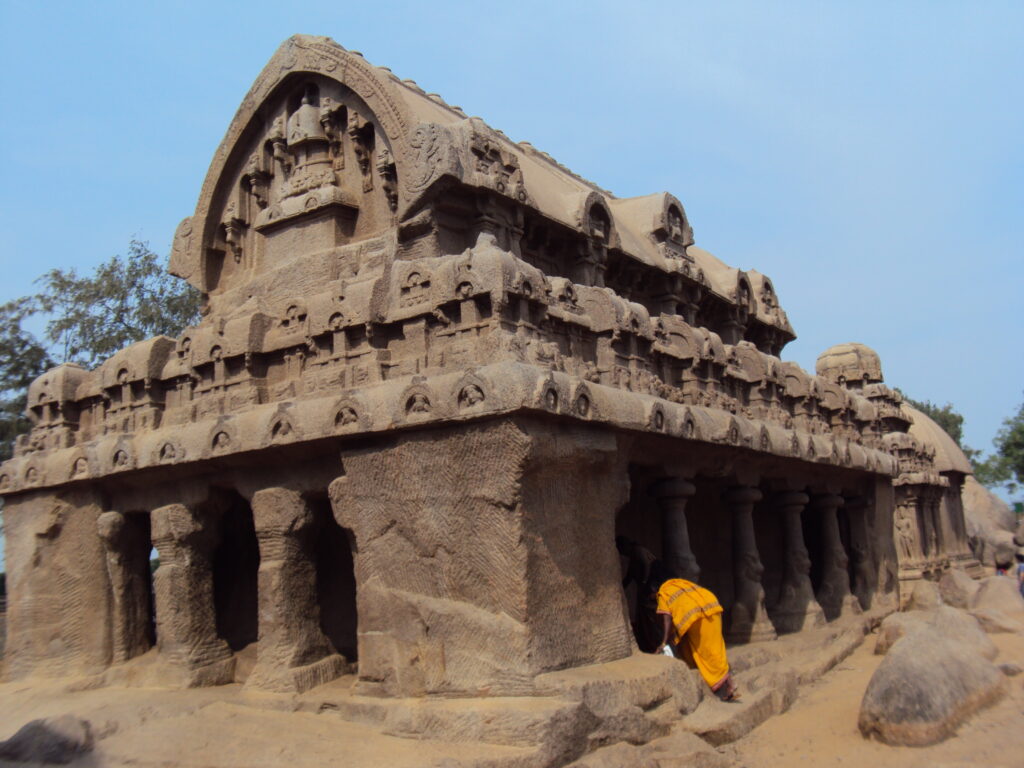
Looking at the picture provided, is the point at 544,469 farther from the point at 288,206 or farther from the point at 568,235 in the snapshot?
the point at 288,206

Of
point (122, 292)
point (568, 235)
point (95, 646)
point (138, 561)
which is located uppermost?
point (122, 292)

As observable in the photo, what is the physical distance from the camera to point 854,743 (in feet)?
24.8

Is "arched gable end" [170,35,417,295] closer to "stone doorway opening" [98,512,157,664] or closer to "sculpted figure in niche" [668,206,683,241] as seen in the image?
"stone doorway opening" [98,512,157,664]

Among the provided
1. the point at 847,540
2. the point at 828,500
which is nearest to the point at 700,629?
the point at 828,500

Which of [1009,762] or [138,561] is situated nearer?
[1009,762]

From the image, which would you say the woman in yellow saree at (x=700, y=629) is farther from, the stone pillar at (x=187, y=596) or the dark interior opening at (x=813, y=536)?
the dark interior opening at (x=813, y=536)

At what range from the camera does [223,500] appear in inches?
365

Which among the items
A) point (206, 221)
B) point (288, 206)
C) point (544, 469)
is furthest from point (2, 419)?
point (544, 469)

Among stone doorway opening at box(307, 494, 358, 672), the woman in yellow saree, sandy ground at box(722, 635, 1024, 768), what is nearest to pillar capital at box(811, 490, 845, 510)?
sandy ground at box(722, 635, 1024, 768)

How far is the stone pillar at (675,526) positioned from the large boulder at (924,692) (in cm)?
221

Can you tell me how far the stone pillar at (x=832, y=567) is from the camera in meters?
13.6

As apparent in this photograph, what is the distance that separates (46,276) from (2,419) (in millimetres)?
3694

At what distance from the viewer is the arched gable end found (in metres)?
9.55

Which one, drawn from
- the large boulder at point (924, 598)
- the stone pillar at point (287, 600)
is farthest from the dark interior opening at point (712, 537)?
the stone pillar at point (287, 600)
